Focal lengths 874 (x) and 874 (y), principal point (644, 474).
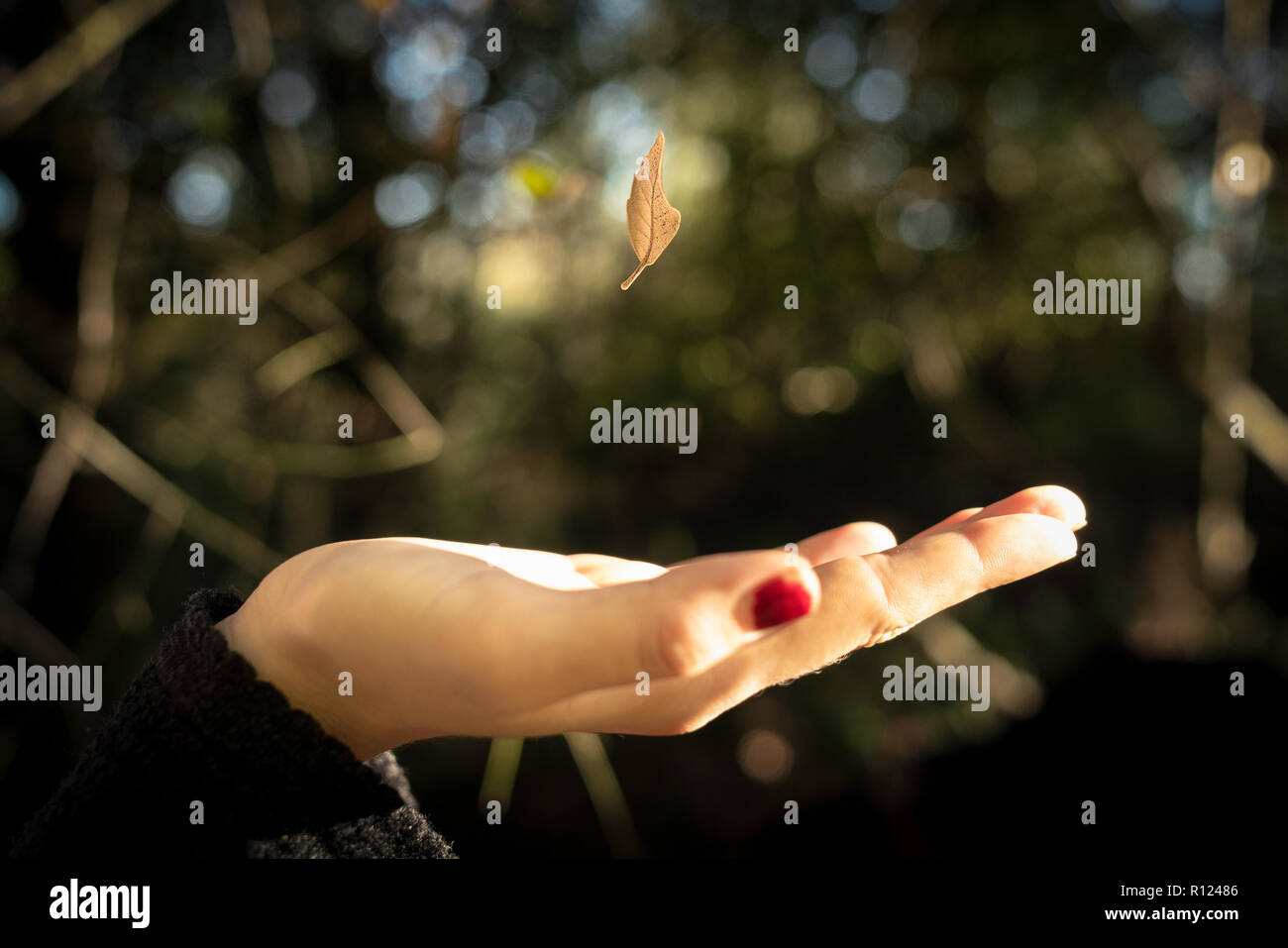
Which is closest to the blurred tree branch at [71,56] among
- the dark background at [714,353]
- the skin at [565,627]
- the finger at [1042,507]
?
the dark background at [714,353]


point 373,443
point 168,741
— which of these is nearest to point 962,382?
point 373,443

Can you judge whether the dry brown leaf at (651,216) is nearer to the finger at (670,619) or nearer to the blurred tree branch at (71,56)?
the finger at (670,619)

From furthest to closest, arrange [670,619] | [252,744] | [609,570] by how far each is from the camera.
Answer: [609,570] < [252,744] < [670,619]

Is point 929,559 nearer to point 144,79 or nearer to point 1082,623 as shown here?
point 1082,623

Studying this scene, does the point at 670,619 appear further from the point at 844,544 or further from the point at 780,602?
the point at 844,544

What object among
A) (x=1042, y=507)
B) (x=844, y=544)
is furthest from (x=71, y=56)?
(x=1042, y=507)
